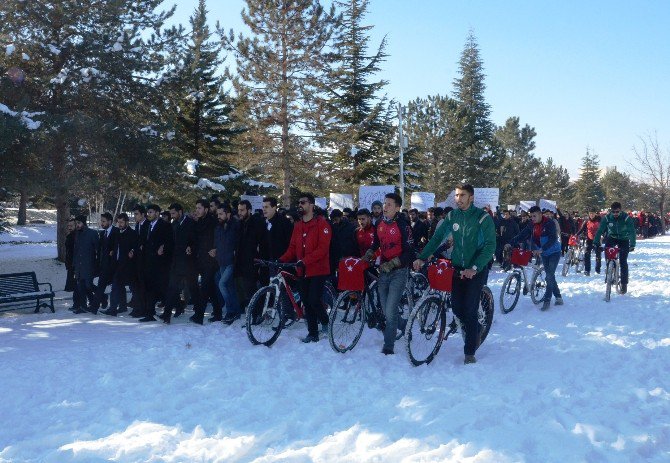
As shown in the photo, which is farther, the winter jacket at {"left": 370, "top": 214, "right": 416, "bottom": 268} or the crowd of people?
the winter jacket at {"left": 370, "top": 214, "right": 416, "bottom": 268}

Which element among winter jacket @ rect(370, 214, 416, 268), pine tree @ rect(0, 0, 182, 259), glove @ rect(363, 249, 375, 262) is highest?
pine tree @ rect(0, 0, 182, 259)

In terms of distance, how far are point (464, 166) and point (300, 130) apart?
75.2 ft

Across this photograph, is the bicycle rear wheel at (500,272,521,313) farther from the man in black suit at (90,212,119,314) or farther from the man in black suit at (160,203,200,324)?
the man in black suit at (90,212,119,314)

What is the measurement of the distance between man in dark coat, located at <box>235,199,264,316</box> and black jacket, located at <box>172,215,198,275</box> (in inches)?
29.1

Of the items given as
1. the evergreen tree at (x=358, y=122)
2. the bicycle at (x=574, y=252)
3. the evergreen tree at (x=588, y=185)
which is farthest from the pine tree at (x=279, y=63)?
the evergreen tree at (x=588, y=185)

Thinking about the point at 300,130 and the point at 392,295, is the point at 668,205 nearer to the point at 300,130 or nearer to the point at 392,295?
the point at 300,130

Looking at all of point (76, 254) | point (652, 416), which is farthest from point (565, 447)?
point (76, 254)

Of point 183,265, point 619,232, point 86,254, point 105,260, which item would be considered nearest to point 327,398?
point 183,265

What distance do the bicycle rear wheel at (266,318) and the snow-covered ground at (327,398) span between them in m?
0.22

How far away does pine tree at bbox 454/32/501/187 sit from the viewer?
1952 inches

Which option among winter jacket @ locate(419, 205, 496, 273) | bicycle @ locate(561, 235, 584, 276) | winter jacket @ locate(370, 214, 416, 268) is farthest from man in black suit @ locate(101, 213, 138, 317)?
bicycle @ locate(561, 235, 584, 276)

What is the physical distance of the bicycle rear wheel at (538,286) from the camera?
37.0ft

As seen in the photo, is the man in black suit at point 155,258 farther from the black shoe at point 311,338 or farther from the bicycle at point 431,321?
the bicycle at point 431,321

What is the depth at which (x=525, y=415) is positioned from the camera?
5.06 metres
